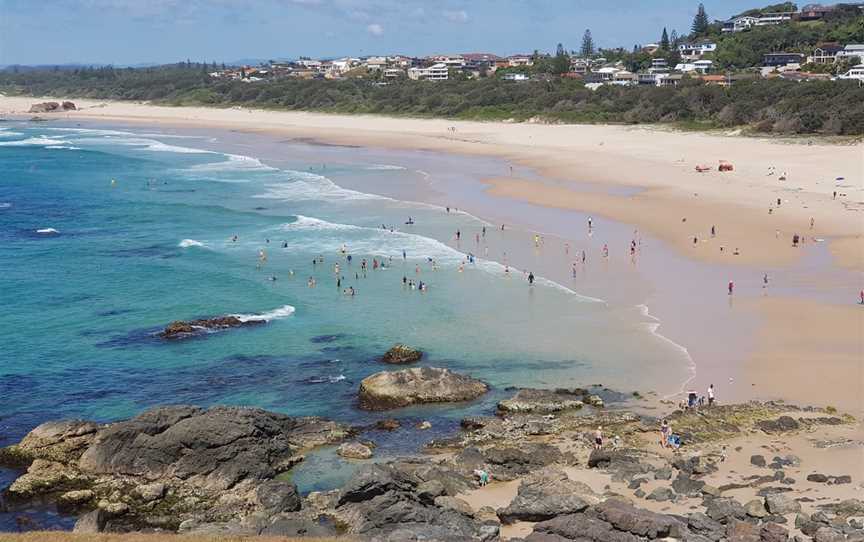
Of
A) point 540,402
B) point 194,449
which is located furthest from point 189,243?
point 540,402

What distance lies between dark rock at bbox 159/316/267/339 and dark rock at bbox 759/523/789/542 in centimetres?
2140

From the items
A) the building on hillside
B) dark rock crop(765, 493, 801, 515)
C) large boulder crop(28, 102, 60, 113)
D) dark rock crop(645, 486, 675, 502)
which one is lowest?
dark rock crop(645, 486, 675, 502)

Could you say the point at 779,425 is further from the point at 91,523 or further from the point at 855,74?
the point at 855,74

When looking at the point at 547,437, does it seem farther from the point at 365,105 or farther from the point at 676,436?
the point at 365,105

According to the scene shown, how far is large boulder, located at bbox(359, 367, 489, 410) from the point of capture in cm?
2588

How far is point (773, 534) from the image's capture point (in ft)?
53.3

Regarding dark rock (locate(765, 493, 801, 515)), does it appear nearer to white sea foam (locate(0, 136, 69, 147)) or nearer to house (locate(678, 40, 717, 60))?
white sea foam (locate(0, 136, 69, 147))

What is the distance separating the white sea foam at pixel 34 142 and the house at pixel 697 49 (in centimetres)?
9585

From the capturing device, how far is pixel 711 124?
87750mm

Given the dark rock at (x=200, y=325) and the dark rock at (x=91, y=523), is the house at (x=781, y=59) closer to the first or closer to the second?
the dark rock at (x=200, y=325)

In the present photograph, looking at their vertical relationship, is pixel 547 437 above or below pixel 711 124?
below

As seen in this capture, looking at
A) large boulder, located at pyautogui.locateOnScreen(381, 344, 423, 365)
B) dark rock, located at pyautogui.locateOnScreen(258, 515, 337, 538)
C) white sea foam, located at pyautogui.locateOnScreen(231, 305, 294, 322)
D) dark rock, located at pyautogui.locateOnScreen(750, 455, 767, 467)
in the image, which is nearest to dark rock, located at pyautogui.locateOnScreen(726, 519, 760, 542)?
dark rock, located at pyautogui.locateOnScreen(750, 455, 767, 467)

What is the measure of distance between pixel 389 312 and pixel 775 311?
14.4 metres

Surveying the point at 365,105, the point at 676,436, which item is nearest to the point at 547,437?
the point at 676,436
